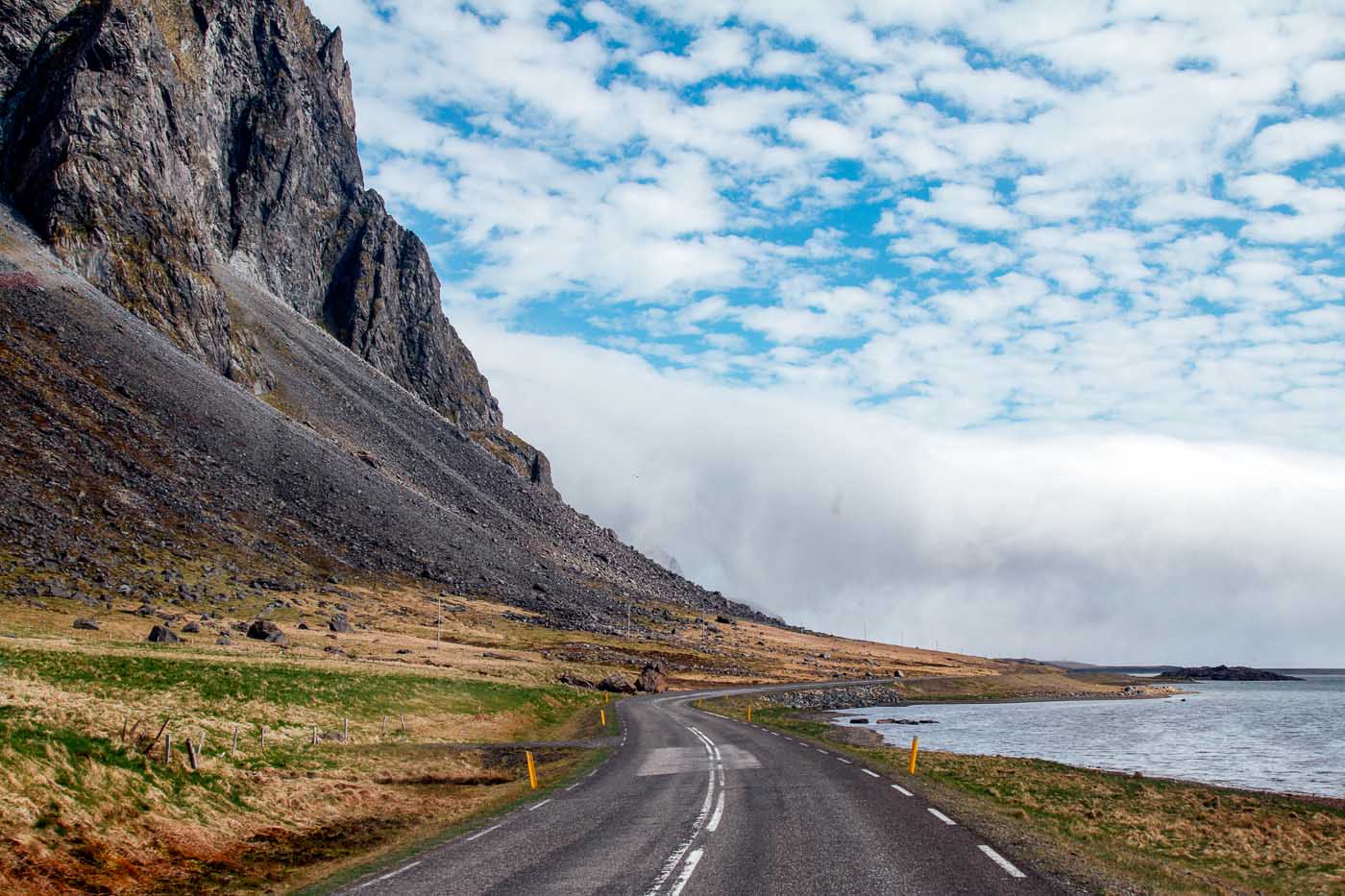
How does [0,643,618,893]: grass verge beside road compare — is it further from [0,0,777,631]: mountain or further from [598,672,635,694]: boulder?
[0,0,777,631]: mountain

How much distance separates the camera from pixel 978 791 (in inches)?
1074

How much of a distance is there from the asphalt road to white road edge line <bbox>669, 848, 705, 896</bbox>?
0.03 metres

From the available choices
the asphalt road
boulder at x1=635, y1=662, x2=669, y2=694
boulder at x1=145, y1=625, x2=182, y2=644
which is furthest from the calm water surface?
boulder at x1=145, y1=625, x2=182, y2=644

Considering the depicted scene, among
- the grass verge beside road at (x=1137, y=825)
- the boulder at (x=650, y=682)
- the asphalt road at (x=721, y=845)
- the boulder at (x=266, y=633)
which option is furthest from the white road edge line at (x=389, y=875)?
the boulder at (x=650, y=682)

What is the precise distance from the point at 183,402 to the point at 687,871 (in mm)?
122618

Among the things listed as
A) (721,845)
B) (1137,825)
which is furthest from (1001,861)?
(1137,825)

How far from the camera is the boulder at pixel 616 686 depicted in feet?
266

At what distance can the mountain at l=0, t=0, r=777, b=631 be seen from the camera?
92.4m

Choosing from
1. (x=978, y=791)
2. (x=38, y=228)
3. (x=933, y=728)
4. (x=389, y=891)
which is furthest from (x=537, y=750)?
(x=38, y=228)

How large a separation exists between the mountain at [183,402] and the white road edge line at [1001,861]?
3052 inches

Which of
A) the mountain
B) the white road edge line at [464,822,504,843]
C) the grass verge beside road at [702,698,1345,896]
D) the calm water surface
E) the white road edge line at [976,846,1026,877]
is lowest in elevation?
the calm water surface

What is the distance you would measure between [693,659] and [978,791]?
3654 inches

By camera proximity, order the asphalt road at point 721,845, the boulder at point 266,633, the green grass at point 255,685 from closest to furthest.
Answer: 1. the asphalt road at point 721,845
2. the green grass at point 255,685
3. the boulder at point 266,633

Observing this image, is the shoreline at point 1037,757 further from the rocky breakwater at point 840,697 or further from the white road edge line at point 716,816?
the white road edge line at point 716,816
